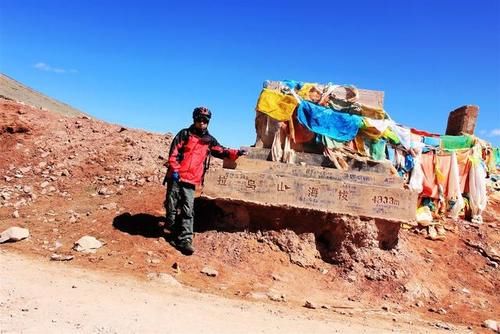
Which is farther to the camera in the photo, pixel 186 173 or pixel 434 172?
pixel 434 172

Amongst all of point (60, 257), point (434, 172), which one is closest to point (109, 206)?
point (60, 257)

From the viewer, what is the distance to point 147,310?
411cm

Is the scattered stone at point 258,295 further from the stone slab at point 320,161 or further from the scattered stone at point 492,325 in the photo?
the scattered stone at point 492,325

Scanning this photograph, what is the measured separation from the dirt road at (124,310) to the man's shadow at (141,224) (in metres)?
1.39

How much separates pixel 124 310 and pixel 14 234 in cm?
307

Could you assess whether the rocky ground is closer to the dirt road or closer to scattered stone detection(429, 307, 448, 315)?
scattered stone detection(429, 307, 448, 315)

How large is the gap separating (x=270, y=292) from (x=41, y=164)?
21.4 feet

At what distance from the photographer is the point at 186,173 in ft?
20.9

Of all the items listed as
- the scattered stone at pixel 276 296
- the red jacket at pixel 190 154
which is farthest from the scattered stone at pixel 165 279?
the red jacket at pixel 190 154

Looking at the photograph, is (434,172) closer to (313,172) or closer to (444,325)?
(313,172)

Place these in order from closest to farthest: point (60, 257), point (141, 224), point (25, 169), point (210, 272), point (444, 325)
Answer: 1. point (444, 325)
2. point (60, 257)
3. point (210, 272)
4. point (141, 224)
5. point (25, 169)

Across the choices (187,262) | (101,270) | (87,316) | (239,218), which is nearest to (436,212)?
(239,218)

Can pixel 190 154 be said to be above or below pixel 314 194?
above

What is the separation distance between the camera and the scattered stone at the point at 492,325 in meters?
5.42
